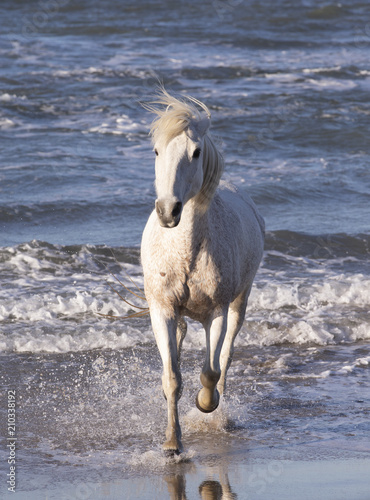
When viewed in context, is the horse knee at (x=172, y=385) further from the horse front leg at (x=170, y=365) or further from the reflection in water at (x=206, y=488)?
the reflection in water at (x=206, y=488)

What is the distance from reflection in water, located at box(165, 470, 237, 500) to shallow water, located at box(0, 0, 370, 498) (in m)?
0.03

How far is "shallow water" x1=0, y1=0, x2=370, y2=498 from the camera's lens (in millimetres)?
4719

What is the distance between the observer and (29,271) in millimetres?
Result: 8484

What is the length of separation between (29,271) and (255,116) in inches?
352

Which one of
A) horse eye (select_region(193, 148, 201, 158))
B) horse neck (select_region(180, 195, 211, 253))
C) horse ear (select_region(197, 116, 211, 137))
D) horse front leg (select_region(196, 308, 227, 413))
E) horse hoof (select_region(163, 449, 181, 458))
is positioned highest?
horse ear (select_region(197, 116, 211, 137))

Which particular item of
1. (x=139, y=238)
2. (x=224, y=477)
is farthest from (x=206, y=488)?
(x=139, y=238)

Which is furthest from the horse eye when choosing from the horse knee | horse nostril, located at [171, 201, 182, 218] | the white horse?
the horse knee

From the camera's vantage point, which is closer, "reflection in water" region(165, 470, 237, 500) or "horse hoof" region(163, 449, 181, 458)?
"reflection in water" region(165, 470, 237, 500)

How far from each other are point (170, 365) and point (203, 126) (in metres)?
1.38

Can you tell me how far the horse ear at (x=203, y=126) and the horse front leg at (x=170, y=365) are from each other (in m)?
1.04

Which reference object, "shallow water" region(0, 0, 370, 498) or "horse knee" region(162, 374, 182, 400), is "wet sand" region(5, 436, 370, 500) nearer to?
"shallow water" region(0, 0, 370, 498)

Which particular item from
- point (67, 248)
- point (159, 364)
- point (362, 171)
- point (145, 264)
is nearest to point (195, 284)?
point (145, 264)

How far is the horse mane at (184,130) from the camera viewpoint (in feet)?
13.0

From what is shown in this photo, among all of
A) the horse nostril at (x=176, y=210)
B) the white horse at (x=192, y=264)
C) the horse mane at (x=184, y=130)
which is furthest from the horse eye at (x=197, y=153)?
the horse nostril at (x=176, y=210)
